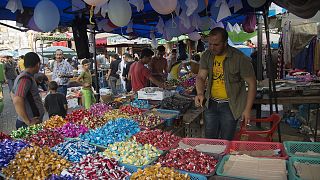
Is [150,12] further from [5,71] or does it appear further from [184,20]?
[5,71]

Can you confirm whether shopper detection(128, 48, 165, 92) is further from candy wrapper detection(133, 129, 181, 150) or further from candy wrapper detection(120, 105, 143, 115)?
candy wrapper detection(133, 129, 181, 150)

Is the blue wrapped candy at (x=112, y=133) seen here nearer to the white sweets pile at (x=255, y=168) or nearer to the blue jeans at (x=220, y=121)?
the blue jeans at (x=220, y=121)

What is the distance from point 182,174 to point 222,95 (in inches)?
66.6

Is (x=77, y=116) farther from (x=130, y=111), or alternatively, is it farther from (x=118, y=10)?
(x=118, y=10)

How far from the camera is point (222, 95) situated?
350cm

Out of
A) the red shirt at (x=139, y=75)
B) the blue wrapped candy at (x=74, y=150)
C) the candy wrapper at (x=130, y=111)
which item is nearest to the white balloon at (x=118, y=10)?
the candy wrapper at (x=130, y=111)

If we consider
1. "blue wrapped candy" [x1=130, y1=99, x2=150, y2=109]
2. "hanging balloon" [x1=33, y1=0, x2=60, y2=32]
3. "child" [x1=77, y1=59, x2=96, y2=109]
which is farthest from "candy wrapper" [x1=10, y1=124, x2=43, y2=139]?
"child" [x1=77, y1=59, x2=96, y2=109]

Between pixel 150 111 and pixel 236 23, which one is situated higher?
pixel 236 23

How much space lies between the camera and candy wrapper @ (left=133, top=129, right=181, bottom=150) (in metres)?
2.73

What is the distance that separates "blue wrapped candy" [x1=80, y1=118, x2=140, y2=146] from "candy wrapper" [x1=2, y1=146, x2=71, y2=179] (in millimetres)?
566

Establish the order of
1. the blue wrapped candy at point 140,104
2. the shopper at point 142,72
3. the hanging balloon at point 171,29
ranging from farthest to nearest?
the hanging balloon at point 171,29
the shopper at point 142,72
the blue wrapped candy at point 140,104

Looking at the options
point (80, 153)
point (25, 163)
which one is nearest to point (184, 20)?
point (80, 153)

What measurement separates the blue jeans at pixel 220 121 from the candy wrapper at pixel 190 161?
1.23 meters

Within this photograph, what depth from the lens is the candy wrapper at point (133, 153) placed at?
92.0 inches
